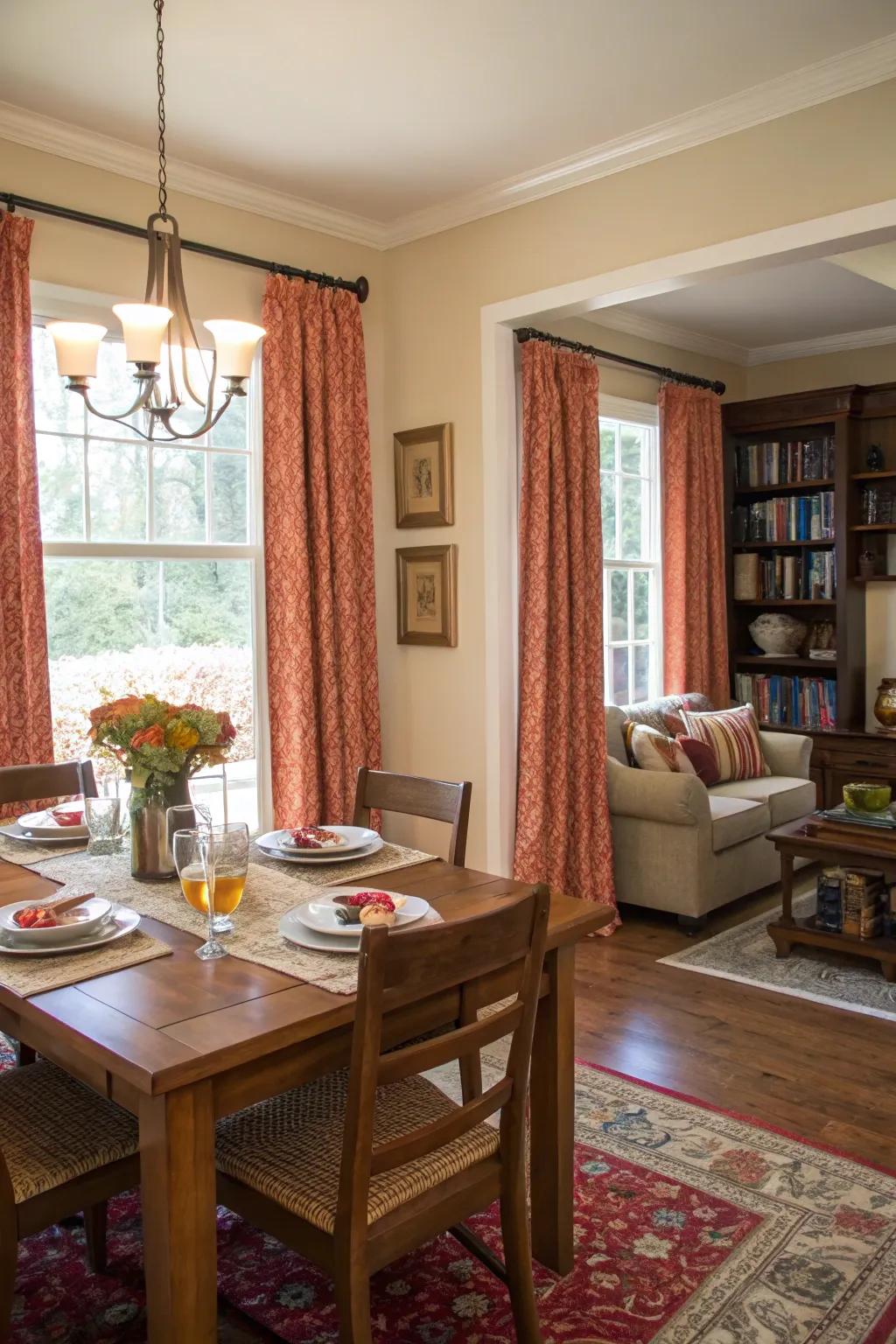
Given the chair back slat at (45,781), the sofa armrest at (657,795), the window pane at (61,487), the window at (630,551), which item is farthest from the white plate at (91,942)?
the window at (630,551)

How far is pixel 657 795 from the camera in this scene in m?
4.51

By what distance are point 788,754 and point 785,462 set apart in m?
1.87

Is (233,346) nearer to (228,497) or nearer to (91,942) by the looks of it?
(91,942)

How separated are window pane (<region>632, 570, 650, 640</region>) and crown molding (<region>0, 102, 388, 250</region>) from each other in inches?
90.1

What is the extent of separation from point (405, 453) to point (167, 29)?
6.40 feet

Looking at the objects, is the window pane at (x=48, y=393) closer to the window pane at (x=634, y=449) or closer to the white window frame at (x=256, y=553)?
the white window frame at (x=256, y=553)

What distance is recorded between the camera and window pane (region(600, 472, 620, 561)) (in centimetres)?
565

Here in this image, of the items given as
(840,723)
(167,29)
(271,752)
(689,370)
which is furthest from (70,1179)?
(689,370)

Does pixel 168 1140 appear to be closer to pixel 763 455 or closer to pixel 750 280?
pixel 750 280

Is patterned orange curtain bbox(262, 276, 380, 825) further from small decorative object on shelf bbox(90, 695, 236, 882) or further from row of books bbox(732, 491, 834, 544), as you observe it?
row of books bbox(732, 491, 834, 544)

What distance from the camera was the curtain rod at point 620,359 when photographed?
449 cm

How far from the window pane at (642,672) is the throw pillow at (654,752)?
97 cm

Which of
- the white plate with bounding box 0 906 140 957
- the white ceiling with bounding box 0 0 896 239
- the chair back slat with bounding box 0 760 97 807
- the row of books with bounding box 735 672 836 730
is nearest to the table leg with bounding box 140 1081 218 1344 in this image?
the white plate with bounding box 0 906 140 957

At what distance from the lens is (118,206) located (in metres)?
3.75
